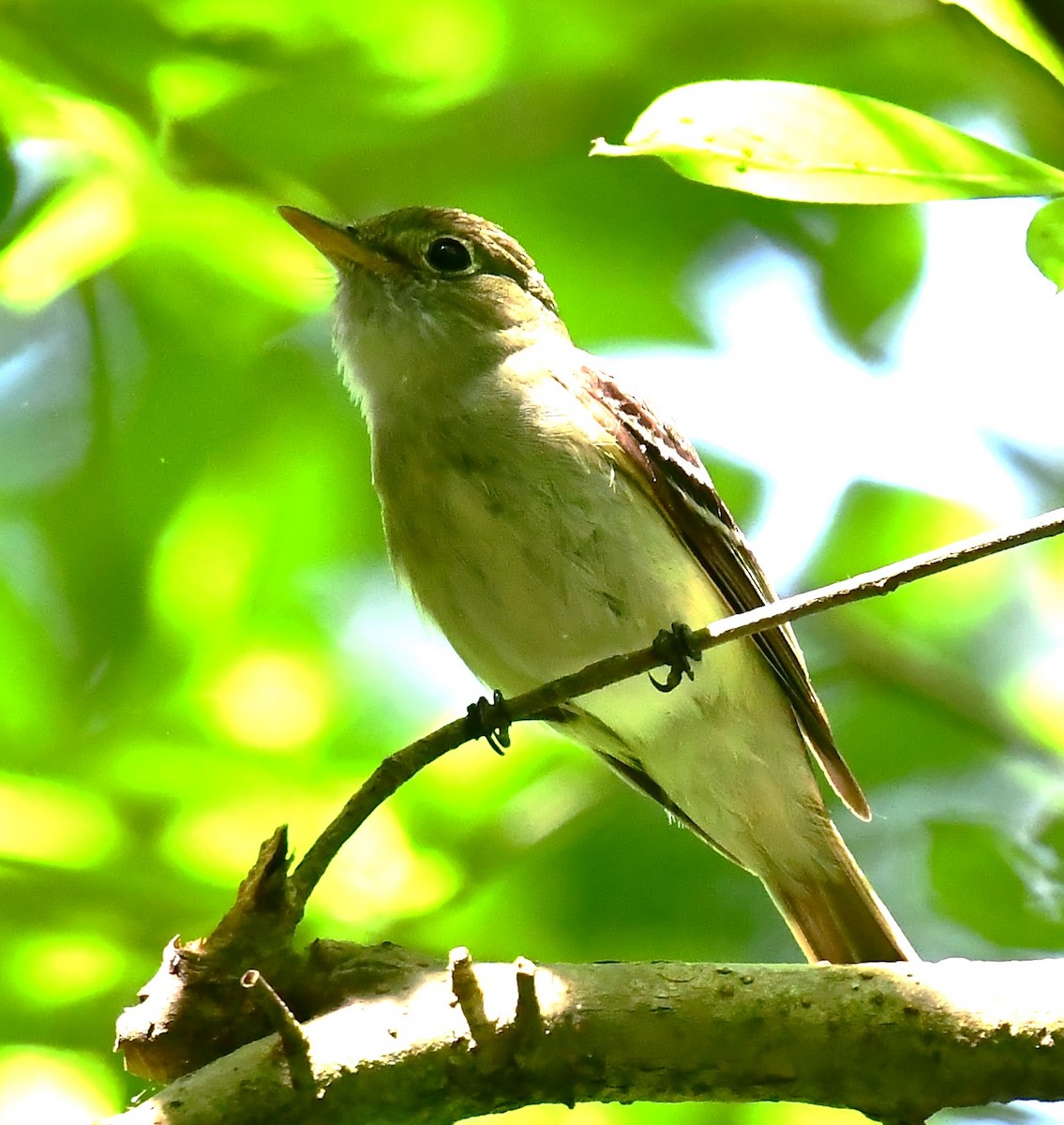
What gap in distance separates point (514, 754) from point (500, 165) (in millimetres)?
1626

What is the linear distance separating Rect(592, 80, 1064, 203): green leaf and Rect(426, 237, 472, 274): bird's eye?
2127mm

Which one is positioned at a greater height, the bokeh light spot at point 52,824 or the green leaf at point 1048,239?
the bokeh light spot at point 52,824

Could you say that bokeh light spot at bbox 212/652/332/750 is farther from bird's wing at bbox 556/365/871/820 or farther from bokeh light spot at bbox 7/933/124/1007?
bird's wing at bbox 556/365/871/820

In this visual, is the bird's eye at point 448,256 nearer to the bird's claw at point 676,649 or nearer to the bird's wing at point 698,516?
the bird's wing at point 698,516

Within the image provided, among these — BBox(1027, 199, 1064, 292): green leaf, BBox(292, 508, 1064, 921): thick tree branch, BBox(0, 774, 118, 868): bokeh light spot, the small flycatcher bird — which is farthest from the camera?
the small flycatcher bird

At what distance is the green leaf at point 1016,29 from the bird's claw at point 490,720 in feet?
5.01

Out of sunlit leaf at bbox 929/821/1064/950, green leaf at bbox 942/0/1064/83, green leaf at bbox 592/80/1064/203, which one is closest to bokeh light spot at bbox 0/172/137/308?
green leaf at bbox 592/80/1064/203

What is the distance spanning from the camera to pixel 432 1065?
2.15 m

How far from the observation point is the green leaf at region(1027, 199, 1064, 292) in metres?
1.52

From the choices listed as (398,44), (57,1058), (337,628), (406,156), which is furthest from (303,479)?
(57,1058)

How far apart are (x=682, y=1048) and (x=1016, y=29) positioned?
156 cm

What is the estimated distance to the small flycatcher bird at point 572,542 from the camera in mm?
3240

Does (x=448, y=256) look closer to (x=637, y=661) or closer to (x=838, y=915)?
(x=637, y=661)

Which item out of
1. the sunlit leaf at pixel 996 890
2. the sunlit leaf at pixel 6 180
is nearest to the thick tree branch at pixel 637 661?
the sunlit leaf at pixel 996 890
